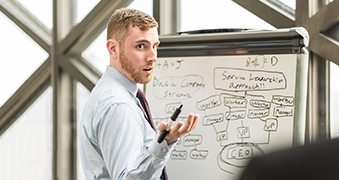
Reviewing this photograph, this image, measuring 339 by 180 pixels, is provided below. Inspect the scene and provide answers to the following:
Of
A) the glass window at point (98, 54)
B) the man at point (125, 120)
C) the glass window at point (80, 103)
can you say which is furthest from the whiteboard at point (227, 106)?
the glass window at point (80, 103)

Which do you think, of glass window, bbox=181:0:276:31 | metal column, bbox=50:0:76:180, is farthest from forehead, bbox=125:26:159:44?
metal column, bbox=50:0:76:180

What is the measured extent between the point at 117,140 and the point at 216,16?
6.20 feet

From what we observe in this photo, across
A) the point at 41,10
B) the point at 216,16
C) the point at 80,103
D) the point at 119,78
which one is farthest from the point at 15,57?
the point at 119,78

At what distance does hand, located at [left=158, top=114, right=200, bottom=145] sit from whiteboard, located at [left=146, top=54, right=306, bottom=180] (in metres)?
1.07

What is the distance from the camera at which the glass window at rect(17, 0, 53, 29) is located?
12.5 ft

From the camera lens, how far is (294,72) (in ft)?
6.99

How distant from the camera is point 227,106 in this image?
2.31m

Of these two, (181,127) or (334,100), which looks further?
(334,100)

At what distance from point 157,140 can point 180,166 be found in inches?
47.3

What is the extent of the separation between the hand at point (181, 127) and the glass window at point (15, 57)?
2.92 meters

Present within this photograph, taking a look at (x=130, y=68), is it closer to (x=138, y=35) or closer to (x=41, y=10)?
(x=138, y=35)

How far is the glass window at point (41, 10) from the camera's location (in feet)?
12.5

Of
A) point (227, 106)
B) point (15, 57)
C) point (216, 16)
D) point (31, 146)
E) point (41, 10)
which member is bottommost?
point (31, 146)

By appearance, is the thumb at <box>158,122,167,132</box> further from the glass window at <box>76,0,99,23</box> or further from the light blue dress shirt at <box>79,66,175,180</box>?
the glass window at <box>76,0,99,23</box>
